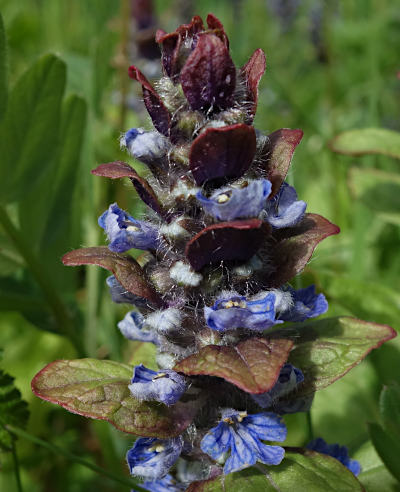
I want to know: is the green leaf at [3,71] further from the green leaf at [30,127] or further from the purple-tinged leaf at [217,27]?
the purple-tinged leaf at [217,27]

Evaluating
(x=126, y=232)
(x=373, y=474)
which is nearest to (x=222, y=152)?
(x=126, y=232)

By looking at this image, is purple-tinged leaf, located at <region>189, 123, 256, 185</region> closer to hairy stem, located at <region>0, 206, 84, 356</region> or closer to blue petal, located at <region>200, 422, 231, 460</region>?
blue petal, located at <region>200, 422, 231, 460</region>

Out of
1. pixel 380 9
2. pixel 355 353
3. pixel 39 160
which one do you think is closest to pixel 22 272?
pixel 39 160

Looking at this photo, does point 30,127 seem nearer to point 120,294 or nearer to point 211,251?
point 120,294

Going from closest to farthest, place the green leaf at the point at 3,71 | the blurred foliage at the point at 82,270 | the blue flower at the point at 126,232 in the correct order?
the blue flower at the point at 126,232, the green leaf at the point at 3,71, the blurred foliage at the point at 82,270

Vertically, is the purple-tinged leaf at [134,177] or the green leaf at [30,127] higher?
the purple-tinged leaf at [134,177]

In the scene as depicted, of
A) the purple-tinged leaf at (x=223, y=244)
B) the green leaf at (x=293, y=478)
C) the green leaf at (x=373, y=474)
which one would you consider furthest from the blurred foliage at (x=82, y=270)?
the purple-tinged leaf at (x=223, y=244)

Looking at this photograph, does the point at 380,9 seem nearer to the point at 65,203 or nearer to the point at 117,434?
the point at 65,203
